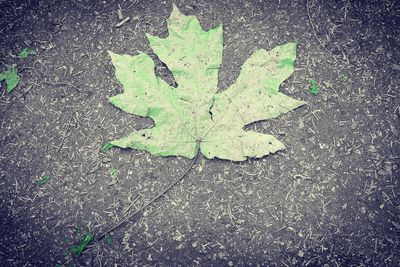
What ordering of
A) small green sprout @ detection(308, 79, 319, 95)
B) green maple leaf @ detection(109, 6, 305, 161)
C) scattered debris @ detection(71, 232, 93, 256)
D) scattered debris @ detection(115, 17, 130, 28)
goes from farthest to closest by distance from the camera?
scattered debris @ detection(115, 17, 130, 28) < small green sprout @ detection(308, 79, 319, 95) < scattered debris @ detection(71, 232, 93, 256) < green maple leaf @ detection(109, 6, 305, 161)

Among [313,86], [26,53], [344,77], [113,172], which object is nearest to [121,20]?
[26,53]

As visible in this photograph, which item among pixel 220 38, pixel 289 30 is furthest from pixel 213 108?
pixel 289 30

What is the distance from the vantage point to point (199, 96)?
4.56 ft

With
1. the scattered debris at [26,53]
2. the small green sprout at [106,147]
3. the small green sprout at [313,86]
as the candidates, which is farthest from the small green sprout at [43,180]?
the small green sprout at [313,86]

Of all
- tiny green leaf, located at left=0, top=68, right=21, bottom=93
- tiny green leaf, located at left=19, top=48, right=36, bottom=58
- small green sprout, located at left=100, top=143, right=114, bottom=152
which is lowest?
small green sprout, located at left=100, top=143, right=114, bottom=152

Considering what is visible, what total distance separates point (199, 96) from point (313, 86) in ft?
1.84

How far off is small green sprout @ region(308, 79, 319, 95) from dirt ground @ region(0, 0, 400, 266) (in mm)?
28

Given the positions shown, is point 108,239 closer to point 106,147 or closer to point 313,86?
point 106,147

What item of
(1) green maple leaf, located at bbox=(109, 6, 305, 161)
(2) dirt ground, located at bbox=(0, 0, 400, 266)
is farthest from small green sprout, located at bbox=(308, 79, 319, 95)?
(1) green maple leaf, located at bbox=(109, 6, 305, 161)

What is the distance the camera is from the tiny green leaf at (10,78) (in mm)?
1685

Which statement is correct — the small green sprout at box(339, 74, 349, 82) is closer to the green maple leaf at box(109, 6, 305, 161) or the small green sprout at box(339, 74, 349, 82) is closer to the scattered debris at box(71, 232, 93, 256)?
the green maple leaf at box(109, 6, 305, 161)

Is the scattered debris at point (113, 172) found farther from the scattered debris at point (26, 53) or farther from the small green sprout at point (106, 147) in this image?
the scattered debris at point (26, 53)

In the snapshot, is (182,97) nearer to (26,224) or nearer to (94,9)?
(94,9)

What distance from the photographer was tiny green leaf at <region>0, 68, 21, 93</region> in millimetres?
1685
